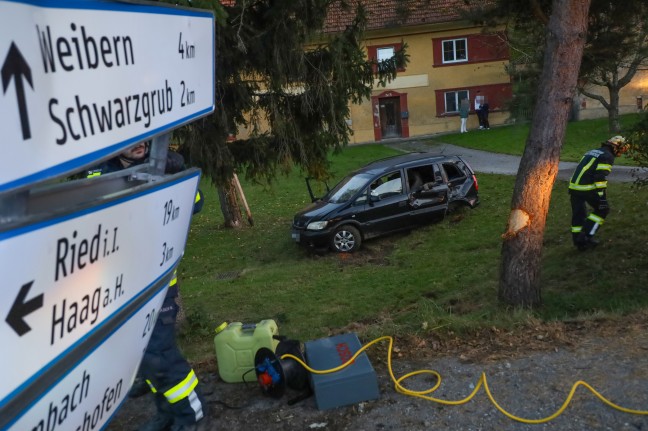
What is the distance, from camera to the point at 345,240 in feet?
44.6

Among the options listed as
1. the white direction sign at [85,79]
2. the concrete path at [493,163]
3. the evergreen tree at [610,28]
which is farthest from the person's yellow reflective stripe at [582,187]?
the white direction sign at [85,79]

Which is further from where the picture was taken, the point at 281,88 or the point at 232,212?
the point at 232,212

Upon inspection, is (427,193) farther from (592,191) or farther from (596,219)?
(596,219)

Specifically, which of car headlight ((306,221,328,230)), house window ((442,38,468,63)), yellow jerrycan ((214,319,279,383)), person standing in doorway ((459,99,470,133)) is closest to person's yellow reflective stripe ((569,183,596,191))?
car headlight ((306,221,328,230))

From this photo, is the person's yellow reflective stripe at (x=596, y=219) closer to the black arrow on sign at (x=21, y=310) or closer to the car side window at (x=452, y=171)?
the car side window at (x=452, y=171)

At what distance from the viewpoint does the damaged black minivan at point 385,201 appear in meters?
13.6

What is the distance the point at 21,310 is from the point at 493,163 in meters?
22.9

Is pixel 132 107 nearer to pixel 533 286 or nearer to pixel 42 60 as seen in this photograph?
pixel 42 60

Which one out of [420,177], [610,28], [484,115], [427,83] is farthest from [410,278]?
[427,83]

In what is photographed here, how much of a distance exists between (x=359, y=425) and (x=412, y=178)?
36.0 ft

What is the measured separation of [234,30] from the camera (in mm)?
8344

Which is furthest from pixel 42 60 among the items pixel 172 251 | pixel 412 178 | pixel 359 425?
pixel 412 178

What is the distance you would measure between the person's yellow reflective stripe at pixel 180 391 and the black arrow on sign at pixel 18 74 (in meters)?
2.68

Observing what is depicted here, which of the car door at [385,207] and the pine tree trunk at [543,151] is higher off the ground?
the pine tree trunk at [543,151]
